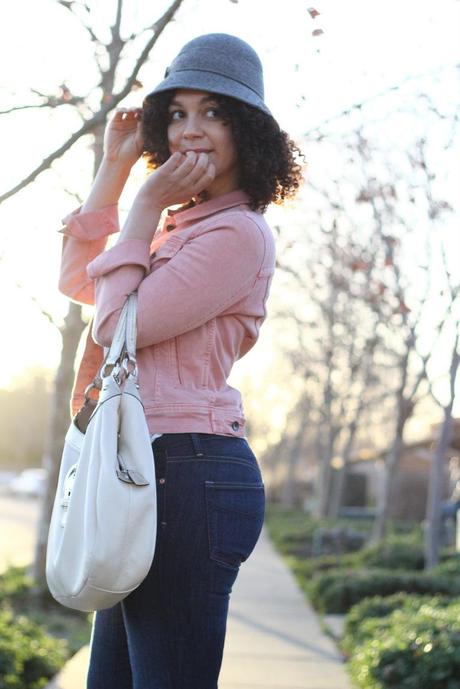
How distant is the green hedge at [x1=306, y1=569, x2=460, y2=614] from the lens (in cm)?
930

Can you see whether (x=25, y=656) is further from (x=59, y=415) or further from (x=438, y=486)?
(x=438, y=486)

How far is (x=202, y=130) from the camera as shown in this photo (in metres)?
2.30

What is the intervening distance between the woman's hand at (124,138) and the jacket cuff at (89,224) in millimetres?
130

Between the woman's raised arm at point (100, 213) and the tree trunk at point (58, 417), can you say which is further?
the tree trunk at point (58, 417)

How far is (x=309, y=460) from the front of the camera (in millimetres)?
76750

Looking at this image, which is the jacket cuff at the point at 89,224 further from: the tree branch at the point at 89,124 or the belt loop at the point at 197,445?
the tree branch at the point at 89,124

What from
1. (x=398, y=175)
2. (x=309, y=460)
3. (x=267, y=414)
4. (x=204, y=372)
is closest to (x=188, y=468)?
(x=204, y=372)

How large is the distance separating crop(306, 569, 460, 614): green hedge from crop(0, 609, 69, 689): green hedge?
143 inches

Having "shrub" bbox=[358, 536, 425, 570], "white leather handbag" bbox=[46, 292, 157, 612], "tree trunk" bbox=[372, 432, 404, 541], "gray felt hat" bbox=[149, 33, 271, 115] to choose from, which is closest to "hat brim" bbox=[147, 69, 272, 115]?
"gray felt hat" bbox=[149, 33, 271, 115]

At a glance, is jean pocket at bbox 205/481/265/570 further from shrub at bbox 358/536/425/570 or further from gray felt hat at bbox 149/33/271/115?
shrub at bbox 358/536/425/570

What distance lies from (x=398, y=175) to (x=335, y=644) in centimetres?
532

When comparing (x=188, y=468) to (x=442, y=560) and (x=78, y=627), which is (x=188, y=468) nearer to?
(x=78, y=627)

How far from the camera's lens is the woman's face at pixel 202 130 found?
229 centimetres

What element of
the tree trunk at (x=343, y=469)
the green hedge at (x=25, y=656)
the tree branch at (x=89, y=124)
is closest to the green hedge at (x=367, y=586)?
the green hedge at (x=25, y=656)
